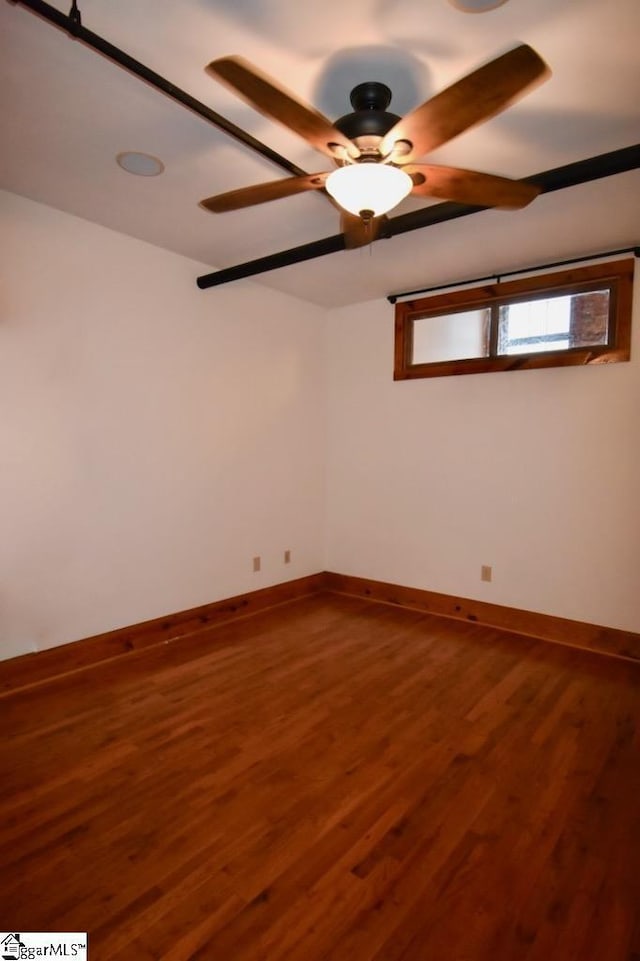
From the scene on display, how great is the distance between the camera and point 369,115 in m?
1.61

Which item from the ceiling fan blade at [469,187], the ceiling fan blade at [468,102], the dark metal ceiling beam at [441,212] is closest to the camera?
the ceiling fan blade at [468,102]

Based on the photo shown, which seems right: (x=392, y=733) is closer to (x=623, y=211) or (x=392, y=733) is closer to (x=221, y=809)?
(x=221, y=809)

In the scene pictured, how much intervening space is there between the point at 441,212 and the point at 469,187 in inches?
23.9

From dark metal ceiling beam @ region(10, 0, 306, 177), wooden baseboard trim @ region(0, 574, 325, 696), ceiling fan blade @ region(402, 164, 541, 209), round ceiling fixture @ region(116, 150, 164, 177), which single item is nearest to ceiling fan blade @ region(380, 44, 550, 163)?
ceiling fan blade @ region(402, 164, 541, 209)

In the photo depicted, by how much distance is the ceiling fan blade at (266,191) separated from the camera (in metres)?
1.64

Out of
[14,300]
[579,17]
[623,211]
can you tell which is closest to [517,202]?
[579,17]

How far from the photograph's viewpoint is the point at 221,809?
1.76m

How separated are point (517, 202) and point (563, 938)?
7.56ft

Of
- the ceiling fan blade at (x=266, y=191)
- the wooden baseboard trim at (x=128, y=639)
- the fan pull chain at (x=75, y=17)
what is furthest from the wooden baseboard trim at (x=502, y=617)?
the fan pull chain at (x=75, y=17)

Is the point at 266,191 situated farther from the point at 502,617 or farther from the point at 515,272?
the point at 502,617

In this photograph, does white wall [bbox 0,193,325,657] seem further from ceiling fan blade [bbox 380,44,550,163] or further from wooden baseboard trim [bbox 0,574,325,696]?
ceiling fan blade [bbox 380,44,550,163]

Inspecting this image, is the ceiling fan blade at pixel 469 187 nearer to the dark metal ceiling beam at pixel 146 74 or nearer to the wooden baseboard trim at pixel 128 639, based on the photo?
the dark metal ceiling beam at pixel 146 74

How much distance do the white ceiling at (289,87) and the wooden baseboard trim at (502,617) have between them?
2492 millimetres

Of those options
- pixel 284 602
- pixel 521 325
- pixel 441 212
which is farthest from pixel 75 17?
pixel 284 602
